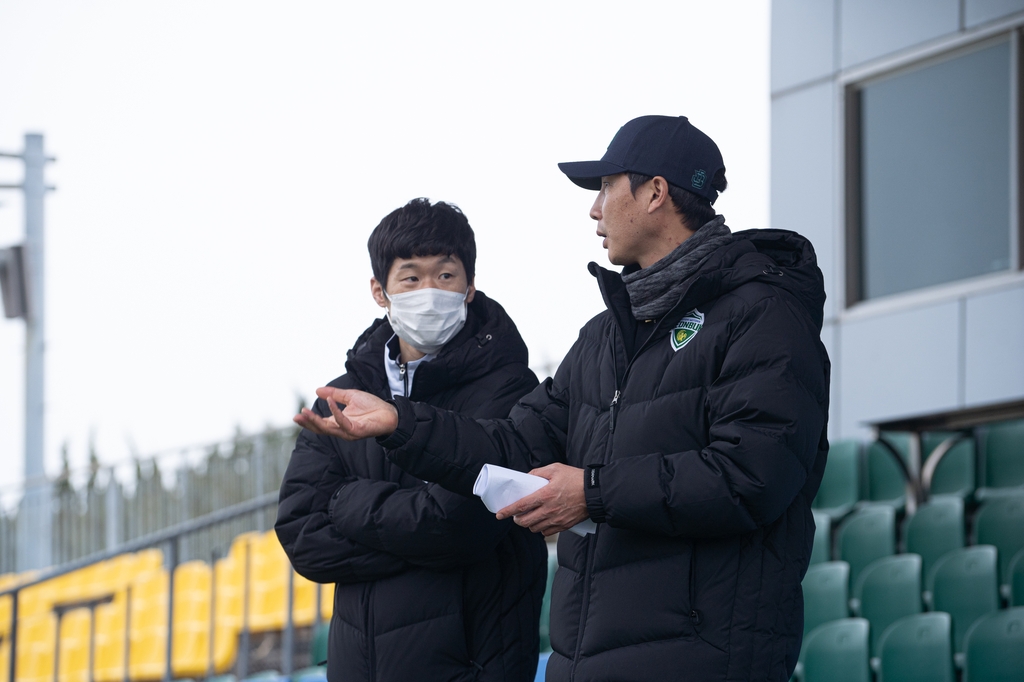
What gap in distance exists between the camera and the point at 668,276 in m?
2.50

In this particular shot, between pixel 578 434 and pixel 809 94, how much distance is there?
628 centimetres

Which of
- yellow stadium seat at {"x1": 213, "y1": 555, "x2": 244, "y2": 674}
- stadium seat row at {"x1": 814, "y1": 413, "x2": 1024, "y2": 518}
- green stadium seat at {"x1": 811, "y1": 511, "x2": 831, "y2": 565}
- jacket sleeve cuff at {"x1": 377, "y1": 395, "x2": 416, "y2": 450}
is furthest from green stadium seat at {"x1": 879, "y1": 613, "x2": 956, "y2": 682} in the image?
yellow stadium seat at {"x1": 213, "y1": 555, "x2": 244, "y2": 674}

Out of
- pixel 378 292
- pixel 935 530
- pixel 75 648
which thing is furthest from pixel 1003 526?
pixel 75 648

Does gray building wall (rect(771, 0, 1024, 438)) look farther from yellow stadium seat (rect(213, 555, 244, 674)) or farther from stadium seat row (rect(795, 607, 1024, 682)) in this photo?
yellow stadium seat (rect(213, 555, 244, 674))

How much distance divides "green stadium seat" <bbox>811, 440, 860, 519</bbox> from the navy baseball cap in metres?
4.36

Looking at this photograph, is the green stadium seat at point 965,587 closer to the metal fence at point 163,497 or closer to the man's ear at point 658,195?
the man's ear at point 658,195

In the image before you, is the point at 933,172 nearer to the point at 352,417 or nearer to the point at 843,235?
the point at 843,235

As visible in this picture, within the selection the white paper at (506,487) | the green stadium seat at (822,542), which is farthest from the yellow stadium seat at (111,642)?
the white paper at (506,487)

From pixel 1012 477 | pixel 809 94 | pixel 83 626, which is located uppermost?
pixel 809 94

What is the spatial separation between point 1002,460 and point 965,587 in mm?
1475

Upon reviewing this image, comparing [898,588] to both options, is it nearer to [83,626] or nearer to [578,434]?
[578,434]

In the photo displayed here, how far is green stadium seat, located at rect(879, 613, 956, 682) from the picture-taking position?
4.36 m

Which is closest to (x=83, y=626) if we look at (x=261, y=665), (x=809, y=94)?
(x=261, y=665)

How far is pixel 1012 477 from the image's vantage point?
620 centimetres
